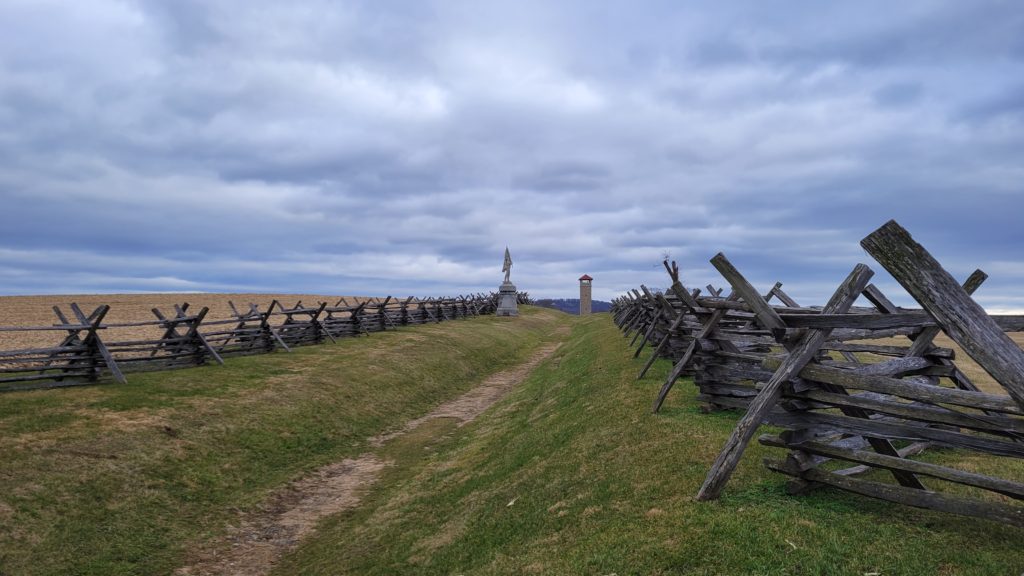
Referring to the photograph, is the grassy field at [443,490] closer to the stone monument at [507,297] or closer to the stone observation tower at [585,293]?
the stone monument at [507,297]

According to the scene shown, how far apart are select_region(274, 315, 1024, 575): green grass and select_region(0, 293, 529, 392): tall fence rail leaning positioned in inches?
324

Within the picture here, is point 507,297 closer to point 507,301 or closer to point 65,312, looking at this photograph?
point 507,301

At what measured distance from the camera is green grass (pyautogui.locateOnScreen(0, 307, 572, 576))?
8109 millimetres

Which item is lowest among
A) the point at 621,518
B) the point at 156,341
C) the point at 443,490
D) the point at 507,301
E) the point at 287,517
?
the point at 287,517

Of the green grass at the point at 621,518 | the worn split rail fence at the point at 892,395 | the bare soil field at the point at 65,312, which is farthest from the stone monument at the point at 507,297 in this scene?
the worn split rail fence at the point at 892,395

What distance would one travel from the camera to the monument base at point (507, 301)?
51.4 metres

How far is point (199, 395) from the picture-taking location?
45.2 ft

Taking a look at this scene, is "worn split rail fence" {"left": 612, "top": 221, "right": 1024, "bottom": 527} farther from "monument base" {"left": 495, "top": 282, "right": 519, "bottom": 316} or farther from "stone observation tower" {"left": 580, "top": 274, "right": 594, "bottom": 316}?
"stone observation tower" {"left": 580, "top": 274, "right": 594, "bottom": 316}

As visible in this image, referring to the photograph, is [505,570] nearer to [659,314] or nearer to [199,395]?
[199,395]

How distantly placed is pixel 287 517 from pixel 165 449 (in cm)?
315

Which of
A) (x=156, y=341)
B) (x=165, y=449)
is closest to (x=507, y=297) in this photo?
(x=156, y=341)

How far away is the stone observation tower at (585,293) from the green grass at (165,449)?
201 feet

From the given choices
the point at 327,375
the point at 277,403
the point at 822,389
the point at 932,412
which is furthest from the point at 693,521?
the point at 327,375

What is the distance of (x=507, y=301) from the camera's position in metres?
52.0
